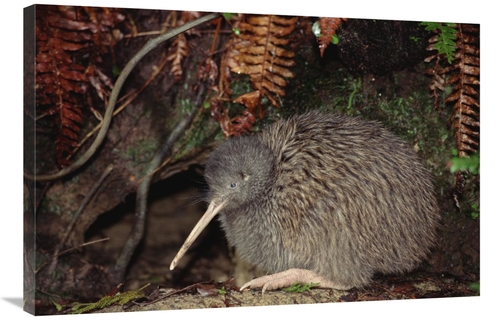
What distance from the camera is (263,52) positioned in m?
4.71

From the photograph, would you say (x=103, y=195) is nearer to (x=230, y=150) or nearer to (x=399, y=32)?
(x=230, y=150)

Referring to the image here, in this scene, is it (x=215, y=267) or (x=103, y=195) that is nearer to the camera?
(x=103, y=195)

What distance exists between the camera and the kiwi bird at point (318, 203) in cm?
438

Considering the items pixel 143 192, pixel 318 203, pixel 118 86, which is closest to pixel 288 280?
pixel 318 203

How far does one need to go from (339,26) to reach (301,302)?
2091 mm

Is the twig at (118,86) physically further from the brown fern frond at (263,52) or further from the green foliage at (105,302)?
the green foliage at (105,302)

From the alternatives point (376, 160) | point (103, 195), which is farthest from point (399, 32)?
point (103, 195)

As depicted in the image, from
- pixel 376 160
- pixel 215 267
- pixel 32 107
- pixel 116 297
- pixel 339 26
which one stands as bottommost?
pixel 215 267

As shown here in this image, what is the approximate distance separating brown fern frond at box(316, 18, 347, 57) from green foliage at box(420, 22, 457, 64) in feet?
2.52

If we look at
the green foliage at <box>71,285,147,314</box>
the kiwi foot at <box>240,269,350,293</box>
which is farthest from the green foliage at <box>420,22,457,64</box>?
the green foliage at <box>71,285,147,314</box>

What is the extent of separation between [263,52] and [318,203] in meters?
1.23

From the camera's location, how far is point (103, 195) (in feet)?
16.3

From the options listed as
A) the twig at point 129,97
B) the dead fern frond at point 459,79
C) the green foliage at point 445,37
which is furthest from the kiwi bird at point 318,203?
the green foliage at point 445,37

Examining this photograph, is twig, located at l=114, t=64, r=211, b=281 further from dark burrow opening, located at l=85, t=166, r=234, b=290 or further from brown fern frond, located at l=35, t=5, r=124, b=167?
brown fern frond, located at l=35, t=5, r=124, b=167
